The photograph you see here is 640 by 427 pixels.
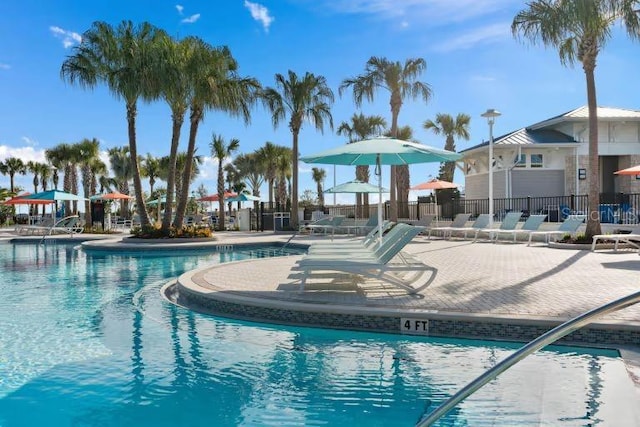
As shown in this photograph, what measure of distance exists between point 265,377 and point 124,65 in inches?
729

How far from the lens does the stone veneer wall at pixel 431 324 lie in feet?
16.3

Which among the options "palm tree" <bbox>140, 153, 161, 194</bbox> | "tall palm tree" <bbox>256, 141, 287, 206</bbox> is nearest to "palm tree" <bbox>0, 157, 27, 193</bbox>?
"palm tree" <bbox>140, 153, 161, 194</bbox>

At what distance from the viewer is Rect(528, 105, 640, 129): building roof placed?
76.7ft

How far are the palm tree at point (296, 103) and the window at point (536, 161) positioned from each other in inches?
391

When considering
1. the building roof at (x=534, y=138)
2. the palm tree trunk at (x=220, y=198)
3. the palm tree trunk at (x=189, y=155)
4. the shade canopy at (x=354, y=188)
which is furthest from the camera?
the palm tree trunk at (x=220, y=198)

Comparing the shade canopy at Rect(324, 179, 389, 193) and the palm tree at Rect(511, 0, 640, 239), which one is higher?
the palm tree at Rect(511, 0, 640, 239)

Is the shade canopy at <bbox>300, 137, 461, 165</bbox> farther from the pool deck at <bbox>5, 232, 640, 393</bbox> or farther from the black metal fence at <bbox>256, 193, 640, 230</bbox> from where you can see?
the black metal fence at <bbox>256, 193, 640, 230</bbox>

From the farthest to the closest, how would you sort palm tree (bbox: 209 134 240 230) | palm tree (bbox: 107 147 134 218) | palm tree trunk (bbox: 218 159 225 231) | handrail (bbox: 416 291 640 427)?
palm tree (bbox: 107 147 134 218) < palm tree (bbox: 209 134 240 230) < palm tree trunk (bbox: 218 159 225 231) < handrail (bbox: 416 291 640 427)

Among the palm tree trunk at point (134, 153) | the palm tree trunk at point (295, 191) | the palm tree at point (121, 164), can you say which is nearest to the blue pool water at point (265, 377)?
the palm tree trunk at point (134, 153)

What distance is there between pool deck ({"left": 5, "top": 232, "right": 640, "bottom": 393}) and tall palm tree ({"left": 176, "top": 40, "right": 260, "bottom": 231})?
10.6 metres

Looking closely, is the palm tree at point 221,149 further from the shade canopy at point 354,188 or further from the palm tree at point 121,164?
the shade canopy at point 354,188

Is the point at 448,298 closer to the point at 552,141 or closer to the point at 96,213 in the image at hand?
the point at 552,141

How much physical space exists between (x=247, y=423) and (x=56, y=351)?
9.29 feet

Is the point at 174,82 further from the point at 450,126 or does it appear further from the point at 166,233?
the point at 450,126
